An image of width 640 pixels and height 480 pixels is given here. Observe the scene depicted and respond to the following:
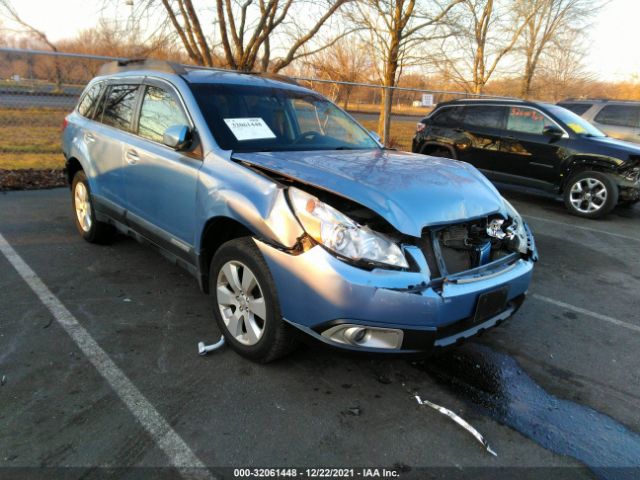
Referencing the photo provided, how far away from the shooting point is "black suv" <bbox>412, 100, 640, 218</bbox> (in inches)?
Result: 289

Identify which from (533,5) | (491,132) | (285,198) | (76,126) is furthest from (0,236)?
(533,5)

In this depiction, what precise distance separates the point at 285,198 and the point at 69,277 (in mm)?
2632

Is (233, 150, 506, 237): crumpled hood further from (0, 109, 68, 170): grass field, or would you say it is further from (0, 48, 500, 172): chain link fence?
(0, 109, 68, 170): grass field

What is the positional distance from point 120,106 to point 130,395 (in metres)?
2.81

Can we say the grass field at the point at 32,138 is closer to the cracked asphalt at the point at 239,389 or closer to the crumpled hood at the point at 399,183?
the cracked asphalt at the point at 239,389

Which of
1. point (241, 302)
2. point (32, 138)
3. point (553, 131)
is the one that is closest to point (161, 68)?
point (241, 302)

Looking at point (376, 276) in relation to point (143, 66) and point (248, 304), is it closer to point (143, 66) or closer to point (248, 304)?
point (248, 304)

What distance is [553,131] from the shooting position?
765cm

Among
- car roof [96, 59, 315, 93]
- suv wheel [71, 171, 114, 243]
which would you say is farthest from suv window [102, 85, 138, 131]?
suv wheel [71, 171, 114, 243]

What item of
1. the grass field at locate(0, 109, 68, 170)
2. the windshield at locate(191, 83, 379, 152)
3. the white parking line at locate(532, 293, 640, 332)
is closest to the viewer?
the windshield at locate(191, 83, 379, 152)

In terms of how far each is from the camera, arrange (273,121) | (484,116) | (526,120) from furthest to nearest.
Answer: (484,116) < (526,120) < (273,121)

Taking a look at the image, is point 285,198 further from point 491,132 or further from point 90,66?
point 90,66

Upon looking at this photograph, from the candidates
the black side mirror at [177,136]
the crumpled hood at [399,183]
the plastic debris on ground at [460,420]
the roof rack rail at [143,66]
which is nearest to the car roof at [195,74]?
the roof rack rail at [143,66]

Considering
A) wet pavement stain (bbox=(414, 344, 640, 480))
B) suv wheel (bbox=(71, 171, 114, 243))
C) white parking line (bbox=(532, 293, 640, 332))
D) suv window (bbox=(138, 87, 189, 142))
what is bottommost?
wet pavement stain (bbox=(414, 344, 640, 480))
